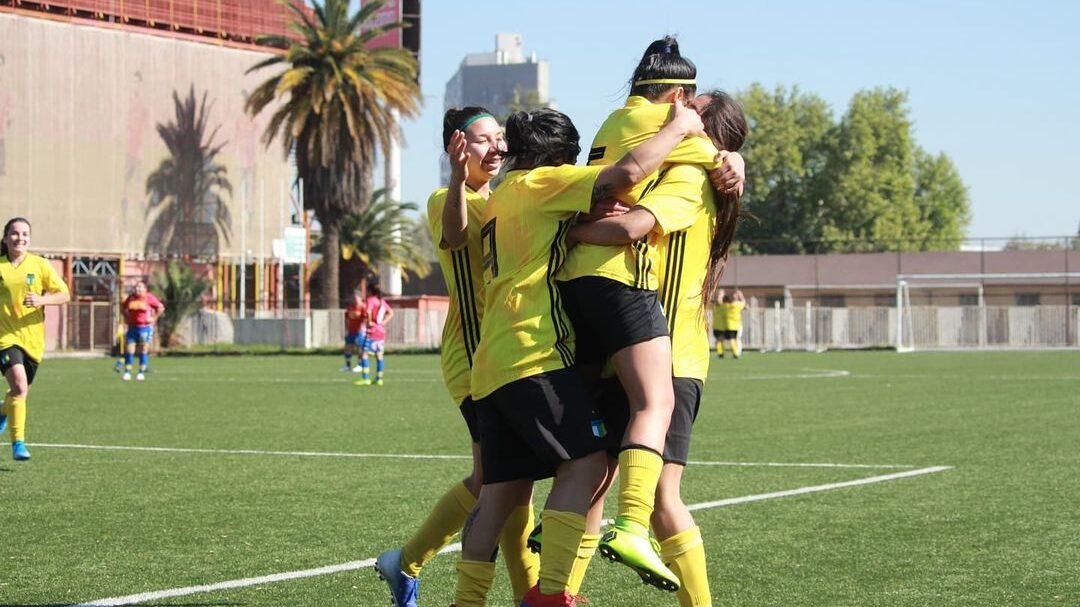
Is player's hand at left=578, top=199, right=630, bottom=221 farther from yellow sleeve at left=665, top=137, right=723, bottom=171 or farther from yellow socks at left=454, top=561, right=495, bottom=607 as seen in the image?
yellow socks at left=454, top=561, right=495, bottom=607

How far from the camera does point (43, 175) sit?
2247 inches

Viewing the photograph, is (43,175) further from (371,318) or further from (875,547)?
(875,547)

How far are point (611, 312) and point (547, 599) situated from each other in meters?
0.88

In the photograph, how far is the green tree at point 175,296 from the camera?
52.2m

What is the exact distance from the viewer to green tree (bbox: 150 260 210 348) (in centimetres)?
5222

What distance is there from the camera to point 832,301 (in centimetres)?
6619

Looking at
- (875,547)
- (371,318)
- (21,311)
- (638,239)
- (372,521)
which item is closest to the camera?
(638,239)

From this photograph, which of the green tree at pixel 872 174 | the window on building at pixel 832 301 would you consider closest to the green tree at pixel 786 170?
the green tree at pixel 872 174

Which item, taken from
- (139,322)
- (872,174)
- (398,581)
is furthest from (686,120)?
(872,174)

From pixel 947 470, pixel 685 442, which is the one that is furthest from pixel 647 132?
pixel 947 470

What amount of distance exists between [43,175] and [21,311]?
4777 centimetres

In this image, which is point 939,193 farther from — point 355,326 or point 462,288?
point 462,288

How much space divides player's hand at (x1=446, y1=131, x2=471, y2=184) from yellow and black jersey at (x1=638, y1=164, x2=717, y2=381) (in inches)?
25.9

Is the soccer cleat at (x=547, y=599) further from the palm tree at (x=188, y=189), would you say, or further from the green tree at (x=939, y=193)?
the green tree at (x=939, y=193)
